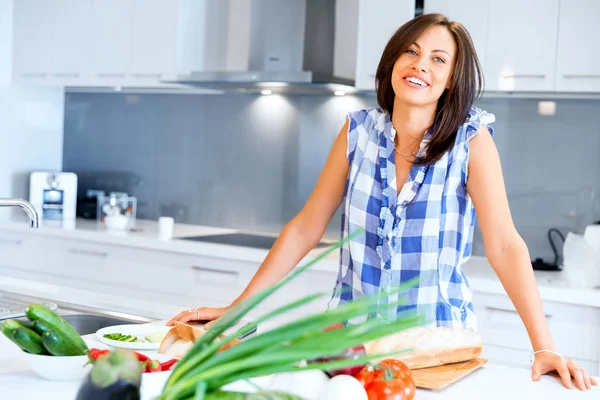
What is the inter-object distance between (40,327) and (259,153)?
8.96 ft

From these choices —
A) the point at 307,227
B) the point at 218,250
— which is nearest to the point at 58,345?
the point at 307,227

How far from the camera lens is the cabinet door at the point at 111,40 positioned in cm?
376

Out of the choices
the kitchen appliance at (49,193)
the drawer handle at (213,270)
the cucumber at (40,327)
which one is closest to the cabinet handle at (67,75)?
the kitchen appliance at (49,193)

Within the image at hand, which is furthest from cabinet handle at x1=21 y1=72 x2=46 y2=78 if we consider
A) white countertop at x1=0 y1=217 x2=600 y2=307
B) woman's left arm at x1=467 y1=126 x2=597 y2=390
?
woman's left arm at x1=467 y1=126 x2=597 y2=390

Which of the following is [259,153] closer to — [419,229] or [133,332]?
[419,229]

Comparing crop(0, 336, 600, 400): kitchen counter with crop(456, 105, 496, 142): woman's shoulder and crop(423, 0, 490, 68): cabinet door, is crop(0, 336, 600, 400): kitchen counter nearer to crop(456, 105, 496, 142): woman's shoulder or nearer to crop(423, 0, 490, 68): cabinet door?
crop(456, 105, 496, 142): woman's shoulder

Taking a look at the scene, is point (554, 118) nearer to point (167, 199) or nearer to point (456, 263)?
point (456, 263)

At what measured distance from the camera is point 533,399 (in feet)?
4.06

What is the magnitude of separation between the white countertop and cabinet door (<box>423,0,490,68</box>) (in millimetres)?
868

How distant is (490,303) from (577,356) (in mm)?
342

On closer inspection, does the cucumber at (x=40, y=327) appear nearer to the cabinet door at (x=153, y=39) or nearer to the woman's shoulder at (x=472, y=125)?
the woman's shoulder at (x=472, y=125)

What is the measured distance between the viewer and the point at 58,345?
3.72ft

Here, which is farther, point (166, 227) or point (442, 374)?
point (166, 227)

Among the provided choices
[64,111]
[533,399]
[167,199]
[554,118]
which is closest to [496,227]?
[533,399]
